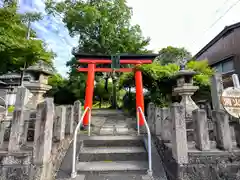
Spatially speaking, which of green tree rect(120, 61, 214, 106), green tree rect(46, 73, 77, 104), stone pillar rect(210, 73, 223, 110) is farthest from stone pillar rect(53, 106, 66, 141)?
green tree rect(46, 73, 77, 104)

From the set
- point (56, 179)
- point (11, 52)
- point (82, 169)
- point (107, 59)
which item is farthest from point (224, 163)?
point (11, 52)

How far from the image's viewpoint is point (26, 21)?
12445 mm

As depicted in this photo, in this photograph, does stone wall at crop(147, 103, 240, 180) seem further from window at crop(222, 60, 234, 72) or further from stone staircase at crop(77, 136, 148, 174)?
window at crop(222, 60, 234, 72)

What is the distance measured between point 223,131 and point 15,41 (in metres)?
11.5

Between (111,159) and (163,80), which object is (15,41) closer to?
(163,80)

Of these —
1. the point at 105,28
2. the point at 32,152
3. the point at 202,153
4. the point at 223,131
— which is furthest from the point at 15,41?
the point at 223,131

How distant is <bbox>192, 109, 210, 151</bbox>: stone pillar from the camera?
201 cm

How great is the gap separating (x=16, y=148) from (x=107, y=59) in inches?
171

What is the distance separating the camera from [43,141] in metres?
1.91

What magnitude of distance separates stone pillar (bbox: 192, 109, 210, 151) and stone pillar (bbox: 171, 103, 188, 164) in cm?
29

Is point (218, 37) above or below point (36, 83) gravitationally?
above

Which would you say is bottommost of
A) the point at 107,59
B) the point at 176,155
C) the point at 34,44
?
the point at 176,155

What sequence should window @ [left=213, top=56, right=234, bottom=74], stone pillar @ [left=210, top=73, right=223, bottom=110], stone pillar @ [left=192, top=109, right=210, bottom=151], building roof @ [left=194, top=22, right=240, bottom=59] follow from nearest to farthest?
stone pillar @ [left=192, top=109, right=210, bottom=151], stone pillar @ [left=210, top=73, right=223, bottom=110], building roof @ [left=194, top=22, right=240, bottom=59], window @ [left=213, top=56, right=234, bottom=74]

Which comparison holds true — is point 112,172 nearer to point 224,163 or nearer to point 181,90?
point 224,163
